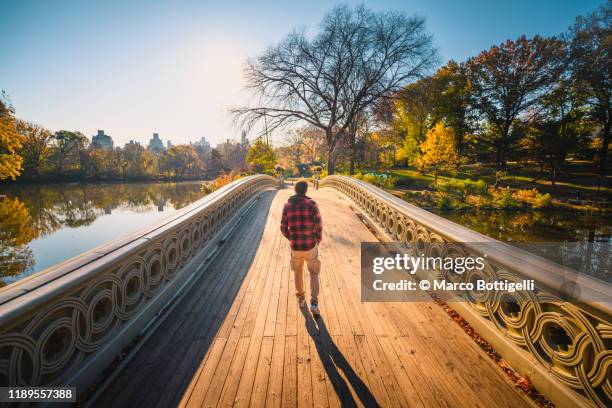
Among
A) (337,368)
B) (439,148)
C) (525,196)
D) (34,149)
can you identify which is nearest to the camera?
(337,368)

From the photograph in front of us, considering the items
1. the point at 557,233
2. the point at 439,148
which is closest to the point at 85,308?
the point at 557,233

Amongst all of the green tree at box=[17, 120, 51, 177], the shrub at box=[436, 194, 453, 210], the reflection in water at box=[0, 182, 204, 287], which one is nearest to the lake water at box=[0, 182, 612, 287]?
the reflection in water at box=[0, 182, 204, 287]

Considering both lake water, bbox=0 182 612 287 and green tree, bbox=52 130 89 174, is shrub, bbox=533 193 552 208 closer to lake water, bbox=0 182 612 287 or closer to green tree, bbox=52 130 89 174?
lake water, bbox=0 182 612 287

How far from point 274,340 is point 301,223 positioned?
4.76 feet

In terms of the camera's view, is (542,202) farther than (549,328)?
Yes

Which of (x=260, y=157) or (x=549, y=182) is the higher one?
(x=260, y=157)

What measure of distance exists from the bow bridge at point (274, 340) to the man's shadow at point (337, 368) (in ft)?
0.04

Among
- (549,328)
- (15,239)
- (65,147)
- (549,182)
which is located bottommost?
(15,239)

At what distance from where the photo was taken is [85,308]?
237 cm

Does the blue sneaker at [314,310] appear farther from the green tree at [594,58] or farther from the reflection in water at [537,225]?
the green tree at [594,58]

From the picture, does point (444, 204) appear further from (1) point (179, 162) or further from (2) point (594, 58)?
(1) point (179, 162)

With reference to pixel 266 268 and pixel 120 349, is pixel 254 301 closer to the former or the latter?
pixel 266 268

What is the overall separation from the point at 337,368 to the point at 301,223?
1.69 meters

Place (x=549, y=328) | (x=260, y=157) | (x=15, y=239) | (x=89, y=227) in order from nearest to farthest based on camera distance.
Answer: (x=549, y=328) → (x=15, y=239) → (x=89, y=227) → (x=260, y=157)
